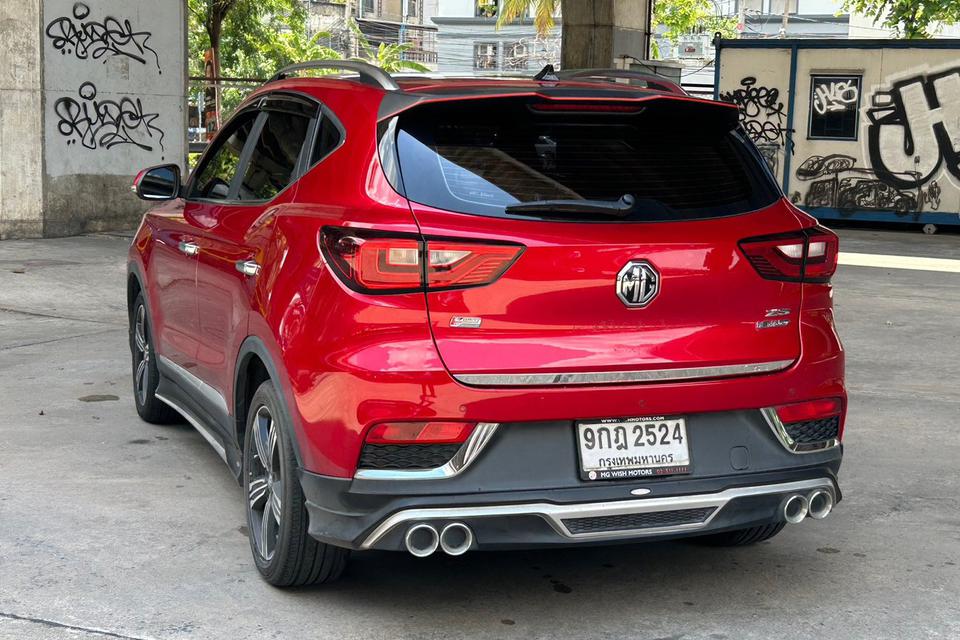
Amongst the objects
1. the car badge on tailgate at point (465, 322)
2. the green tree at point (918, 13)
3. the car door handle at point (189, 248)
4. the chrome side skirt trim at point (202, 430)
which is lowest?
the chrome side skirt trim at point (202, 430)

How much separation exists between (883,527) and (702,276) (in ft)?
5.95

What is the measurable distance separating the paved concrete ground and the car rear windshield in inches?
50.2

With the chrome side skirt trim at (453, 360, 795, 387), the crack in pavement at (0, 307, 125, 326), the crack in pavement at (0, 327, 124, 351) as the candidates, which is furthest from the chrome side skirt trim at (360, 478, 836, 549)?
the crack in pavement at (0, 307, 125, 326)

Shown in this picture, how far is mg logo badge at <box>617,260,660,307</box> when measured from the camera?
12.1 feet

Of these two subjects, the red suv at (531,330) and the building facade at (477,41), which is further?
the building facade at (477,41)

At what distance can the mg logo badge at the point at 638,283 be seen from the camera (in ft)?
12.1

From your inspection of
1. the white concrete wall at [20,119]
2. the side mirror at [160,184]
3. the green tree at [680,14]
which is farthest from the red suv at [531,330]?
the green tree at [680,14]

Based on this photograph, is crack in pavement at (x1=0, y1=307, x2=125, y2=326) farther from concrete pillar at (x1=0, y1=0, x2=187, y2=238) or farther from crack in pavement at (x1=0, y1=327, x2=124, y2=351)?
concrete pillar at (x1=0, y1=0, x2=187, y2=238)

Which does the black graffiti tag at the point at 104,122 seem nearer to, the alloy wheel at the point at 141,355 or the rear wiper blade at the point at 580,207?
the alloy wheel at the point at 141,355

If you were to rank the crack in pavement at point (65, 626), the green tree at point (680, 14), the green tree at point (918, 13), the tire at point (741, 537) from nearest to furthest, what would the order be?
the crack in pavement at point (65, 626) → the tire at point (741, 537) → the green tree at point (918, 13) → the green tree at point (680, 14)

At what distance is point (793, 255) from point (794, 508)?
30.4 inches

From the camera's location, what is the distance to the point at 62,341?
347 inches

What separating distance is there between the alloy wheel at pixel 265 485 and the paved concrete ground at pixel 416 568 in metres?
0.15

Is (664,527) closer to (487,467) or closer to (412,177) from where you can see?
(487,467)
